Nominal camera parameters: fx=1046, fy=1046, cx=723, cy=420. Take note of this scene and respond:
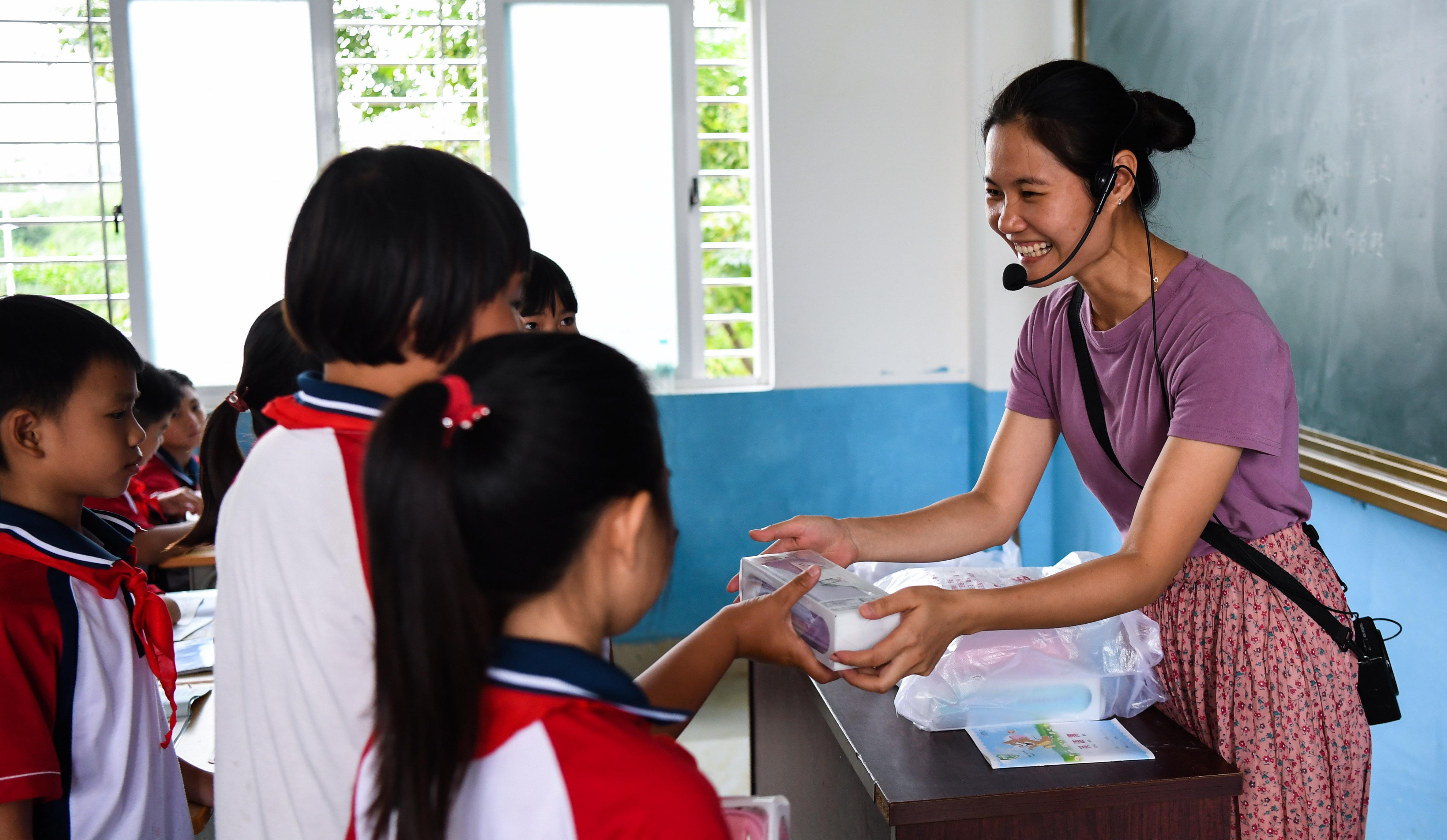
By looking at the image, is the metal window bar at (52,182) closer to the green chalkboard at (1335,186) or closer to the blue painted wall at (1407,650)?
the green chalkboard at (1335,186)

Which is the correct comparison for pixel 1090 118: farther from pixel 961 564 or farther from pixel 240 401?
pixel 240 401

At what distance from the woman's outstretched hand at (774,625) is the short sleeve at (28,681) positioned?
0.73 metres

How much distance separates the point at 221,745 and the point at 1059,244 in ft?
3.65

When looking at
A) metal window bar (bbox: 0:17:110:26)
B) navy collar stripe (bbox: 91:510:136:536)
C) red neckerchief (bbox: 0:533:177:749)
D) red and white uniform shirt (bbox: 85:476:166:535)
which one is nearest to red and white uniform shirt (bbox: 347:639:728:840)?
red neckerchief (bbox: 0:533:177:749)

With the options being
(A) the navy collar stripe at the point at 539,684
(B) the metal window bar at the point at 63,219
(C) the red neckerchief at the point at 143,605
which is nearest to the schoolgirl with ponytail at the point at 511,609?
(A) the navy collar stripe at the point at 539,684

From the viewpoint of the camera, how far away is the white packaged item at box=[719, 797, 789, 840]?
2.85 feet

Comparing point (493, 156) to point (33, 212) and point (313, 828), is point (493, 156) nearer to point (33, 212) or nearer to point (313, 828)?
point (33, 212)

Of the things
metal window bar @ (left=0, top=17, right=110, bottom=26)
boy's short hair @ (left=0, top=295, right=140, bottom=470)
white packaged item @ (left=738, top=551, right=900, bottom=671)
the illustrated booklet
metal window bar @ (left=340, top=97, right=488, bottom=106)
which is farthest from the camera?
metal window bar @ (left=340, top=97, right=488, bottom=106)

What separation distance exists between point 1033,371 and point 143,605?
48.7 inches

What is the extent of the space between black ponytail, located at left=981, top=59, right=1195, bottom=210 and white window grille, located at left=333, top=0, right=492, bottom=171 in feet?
8.26

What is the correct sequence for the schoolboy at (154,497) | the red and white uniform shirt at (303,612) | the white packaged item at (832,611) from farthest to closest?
the schoolboy at (154,497), the white packaged item at (832,611), the red and white uniform shirt at (303,612)

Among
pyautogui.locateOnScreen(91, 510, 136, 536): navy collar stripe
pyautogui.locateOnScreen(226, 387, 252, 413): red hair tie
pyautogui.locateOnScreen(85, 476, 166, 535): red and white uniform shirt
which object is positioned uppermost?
pyautogui.locateOnScreen(226, 387, 252, 413): red hair tie

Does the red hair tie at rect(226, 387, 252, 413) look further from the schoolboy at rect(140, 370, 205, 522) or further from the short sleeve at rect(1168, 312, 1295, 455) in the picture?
the schoolboy at rect(140, 370, 205, 522)

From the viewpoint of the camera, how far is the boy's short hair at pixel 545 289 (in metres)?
1.88
